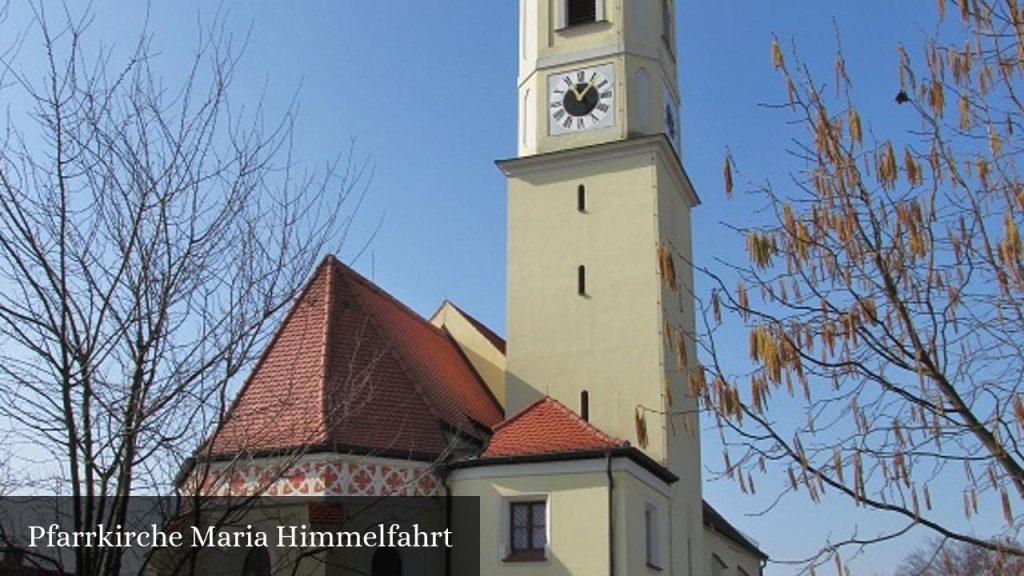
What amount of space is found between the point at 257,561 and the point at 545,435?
15.9ft

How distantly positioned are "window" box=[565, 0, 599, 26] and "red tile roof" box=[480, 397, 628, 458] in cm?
826

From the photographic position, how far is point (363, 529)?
670 inches

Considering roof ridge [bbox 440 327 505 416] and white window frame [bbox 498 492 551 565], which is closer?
white window frame [bbox 498 492 551 565]

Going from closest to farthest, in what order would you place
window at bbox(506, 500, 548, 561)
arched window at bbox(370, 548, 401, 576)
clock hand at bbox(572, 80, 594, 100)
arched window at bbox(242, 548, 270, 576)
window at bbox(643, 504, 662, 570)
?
arched window at bbox(242, 548, 270, 576) → window at bbox(506, 500, 548, 561) → arched window at bbox(370, 548, 401, 576) → window at bbox(643, 504, 662, 570) → clock hand at bbox(572, 80, 594, 100)

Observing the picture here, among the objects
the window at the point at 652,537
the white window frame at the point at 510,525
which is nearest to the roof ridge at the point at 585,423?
the window at the point at 652,537

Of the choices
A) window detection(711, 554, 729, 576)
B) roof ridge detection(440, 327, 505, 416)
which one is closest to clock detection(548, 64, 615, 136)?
roof ridge detection(440, 327, 505, 416)

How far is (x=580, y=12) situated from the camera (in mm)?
23031

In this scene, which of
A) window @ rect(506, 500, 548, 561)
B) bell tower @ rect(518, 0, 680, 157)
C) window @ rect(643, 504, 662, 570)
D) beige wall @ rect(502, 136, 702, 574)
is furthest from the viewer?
bell tower @ rect(518, 0, 680, 157)

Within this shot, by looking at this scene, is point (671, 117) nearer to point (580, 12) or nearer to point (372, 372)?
point (580, 12)

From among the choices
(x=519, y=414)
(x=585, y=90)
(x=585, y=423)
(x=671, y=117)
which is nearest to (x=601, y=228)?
(x=585, y=90)

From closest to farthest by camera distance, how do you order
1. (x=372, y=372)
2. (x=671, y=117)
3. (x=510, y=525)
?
(x=510, y=525)
(x=372, y=372)
(x=671, y=117)

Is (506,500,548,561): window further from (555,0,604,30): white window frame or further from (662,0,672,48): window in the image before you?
(662,0,672,48): window

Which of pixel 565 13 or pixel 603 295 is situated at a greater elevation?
pixel 565 13

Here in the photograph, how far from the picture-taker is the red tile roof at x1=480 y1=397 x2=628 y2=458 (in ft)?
57.8
